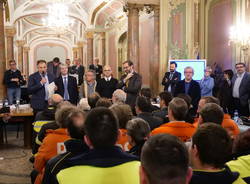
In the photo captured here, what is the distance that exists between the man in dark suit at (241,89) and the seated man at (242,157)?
5097 millimetres

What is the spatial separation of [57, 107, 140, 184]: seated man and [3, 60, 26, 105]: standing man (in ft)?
24.1

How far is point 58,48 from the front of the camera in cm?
3341

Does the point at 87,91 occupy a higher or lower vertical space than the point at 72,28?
lower

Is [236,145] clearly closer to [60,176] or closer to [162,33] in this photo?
[60,176]

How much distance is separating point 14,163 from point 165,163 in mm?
4768

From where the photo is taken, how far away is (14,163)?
5.45m

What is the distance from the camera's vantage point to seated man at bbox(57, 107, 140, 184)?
1690 mm

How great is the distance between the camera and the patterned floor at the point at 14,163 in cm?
464

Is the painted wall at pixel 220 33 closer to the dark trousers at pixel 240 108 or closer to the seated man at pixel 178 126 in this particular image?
the dark trousers at pixel 240 108

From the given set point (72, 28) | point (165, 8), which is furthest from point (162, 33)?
point (72, 28)

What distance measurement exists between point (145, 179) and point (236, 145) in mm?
1244

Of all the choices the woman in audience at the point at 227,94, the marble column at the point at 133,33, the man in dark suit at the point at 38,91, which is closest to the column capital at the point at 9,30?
the marble column at the point at 133,33

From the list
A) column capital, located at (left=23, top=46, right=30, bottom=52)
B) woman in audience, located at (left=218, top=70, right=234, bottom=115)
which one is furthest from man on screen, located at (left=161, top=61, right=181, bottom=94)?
column capital, located at (left=23, top=46, right=30, bottom=52)

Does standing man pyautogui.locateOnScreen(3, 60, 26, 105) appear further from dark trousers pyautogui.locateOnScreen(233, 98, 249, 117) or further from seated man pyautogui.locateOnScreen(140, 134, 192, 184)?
seated man pyautogui.locateOnScreen(140, 134, 192, 184)
